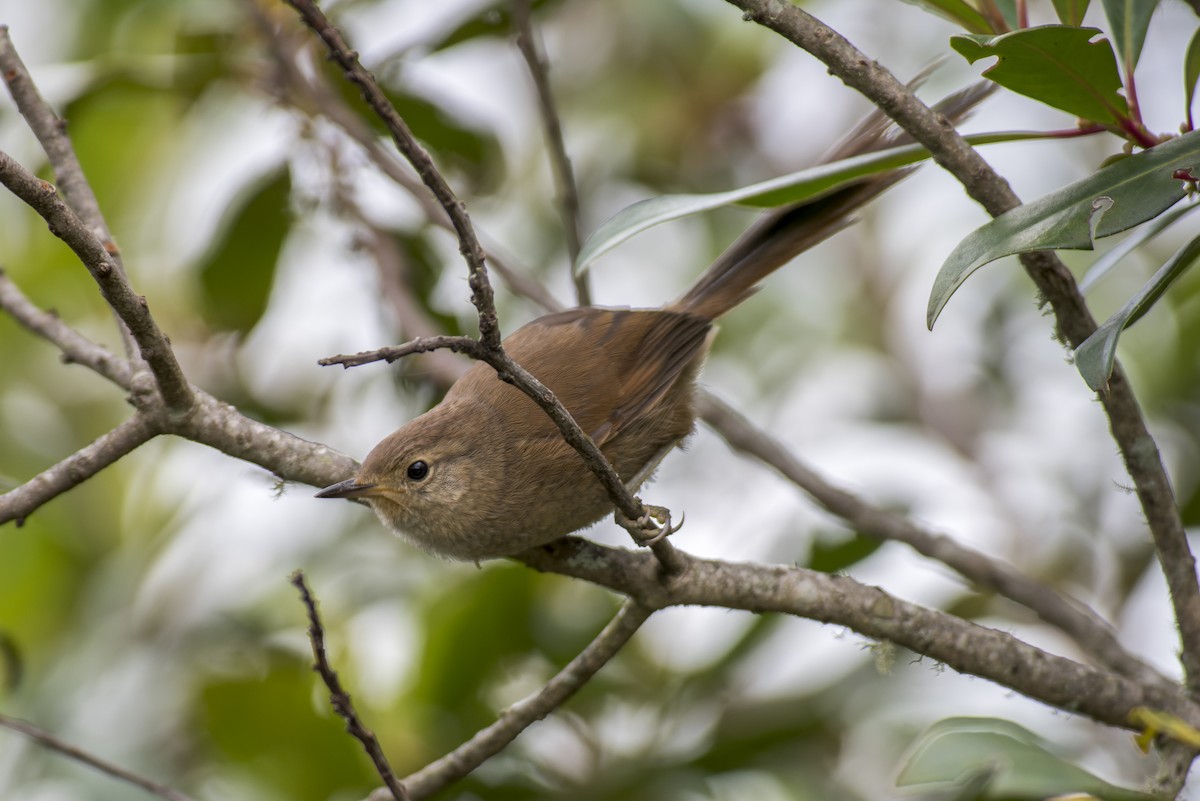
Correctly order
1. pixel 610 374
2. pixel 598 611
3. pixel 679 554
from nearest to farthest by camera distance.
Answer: pixel 679 554
pixel 610 374
pixel 598 611

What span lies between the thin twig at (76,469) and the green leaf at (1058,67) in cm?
179

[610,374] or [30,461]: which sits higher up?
[30,461]

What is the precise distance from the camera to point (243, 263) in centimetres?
439

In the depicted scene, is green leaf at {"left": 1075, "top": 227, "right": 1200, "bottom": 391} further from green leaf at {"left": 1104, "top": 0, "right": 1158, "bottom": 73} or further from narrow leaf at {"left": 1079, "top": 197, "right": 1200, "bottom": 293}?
green leaf at {"left": 1104, "top": 0, "right": 1158, "bottom": 73}

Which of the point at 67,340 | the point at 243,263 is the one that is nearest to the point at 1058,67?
the point at 67,340

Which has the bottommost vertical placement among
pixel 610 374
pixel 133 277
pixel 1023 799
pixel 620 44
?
pixel 1023 799

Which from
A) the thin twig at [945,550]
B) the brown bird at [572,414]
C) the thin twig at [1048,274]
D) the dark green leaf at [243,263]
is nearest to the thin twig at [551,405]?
the brown bird at [572,414]

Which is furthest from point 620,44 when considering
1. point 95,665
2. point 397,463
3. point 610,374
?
point 95,665

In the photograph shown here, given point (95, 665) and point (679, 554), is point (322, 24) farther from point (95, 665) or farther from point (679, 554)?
point (95, 665)

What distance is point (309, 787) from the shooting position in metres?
3.75

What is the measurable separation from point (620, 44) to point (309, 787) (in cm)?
362

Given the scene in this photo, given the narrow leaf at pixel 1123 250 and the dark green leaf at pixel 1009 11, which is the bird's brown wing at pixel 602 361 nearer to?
the narrow leaf at pixel 1123 250

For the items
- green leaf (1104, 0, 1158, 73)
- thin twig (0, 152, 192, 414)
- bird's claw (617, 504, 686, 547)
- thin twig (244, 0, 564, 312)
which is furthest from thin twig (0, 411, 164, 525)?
green leaf (1104, 0, 1158, 73)

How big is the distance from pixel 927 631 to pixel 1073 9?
1385mm
